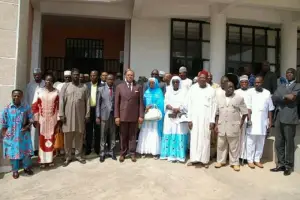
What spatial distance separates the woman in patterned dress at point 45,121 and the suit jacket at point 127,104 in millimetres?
1207

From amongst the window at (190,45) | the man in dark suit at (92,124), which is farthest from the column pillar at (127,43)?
the man in dark suit at (92,124)

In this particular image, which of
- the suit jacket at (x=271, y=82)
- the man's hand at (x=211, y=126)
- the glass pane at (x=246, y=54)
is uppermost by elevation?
the glass pane at (x=246, y=54)

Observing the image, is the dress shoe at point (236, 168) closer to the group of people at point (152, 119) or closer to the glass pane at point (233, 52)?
the group of people at point (152, 119)

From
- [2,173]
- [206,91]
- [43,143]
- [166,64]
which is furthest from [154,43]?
[2,173]

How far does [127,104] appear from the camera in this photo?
6250 millimetres

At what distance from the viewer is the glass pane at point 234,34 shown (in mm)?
10289

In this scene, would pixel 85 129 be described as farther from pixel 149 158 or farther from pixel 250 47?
pixel 250 47

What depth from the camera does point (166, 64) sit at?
9.70 m

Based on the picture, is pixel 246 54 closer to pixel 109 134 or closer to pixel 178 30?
pixel 178 30

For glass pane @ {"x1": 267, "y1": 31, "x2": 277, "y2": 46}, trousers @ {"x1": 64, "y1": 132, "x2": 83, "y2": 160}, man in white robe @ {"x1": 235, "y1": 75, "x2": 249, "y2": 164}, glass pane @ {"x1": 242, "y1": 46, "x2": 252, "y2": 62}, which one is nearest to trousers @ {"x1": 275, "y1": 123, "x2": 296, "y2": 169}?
man in white robe @ {"x1": 235, "y1": 75, "x2": 249, "y2": 164}

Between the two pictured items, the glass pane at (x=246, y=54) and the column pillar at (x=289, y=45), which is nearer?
the column pillar at (x=289, y=45)

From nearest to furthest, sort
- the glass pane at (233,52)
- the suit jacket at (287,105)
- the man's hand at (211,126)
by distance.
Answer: the suit jacket at (287,105) < the man's hand at (211,126) < the glass pane at (233,52)

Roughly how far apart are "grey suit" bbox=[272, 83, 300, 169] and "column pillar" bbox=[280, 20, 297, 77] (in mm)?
4273

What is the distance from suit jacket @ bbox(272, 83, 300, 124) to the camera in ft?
19.6
